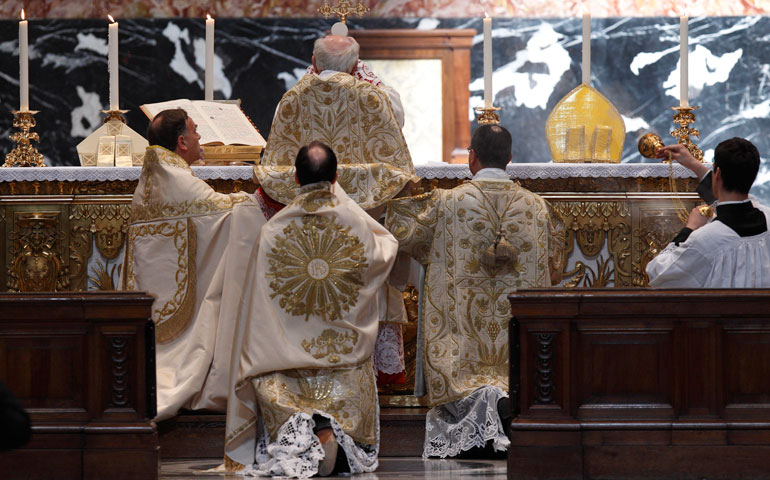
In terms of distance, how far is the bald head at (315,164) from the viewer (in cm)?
561

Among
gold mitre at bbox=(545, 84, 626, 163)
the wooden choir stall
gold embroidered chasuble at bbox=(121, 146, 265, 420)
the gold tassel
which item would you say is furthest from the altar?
the wooden choir stall

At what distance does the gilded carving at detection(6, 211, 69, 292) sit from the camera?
265 inches

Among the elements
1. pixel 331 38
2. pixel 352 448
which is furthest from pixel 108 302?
pixel 331 38

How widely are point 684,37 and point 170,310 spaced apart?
9.34ft

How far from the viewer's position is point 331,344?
18.0ft

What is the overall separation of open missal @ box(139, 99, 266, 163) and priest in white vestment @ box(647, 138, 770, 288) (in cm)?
248

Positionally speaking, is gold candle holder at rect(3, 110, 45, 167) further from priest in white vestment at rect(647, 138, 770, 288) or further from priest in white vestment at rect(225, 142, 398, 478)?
priest in white vestment at rect(647, 138, 770, 288)

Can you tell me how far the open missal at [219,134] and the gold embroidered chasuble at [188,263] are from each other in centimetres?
50

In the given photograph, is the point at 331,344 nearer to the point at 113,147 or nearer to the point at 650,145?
the point at 650,145

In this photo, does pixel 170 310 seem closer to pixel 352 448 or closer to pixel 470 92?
pixel 352 448

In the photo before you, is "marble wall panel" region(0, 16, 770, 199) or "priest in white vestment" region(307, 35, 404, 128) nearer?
"priest in white vestment" region(307, 35, 404, 128)

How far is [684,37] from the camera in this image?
267 inches

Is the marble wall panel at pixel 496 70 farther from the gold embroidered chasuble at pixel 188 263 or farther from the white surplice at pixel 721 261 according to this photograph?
the white surplice at pixel 721 261

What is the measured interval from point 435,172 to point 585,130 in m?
0.84
